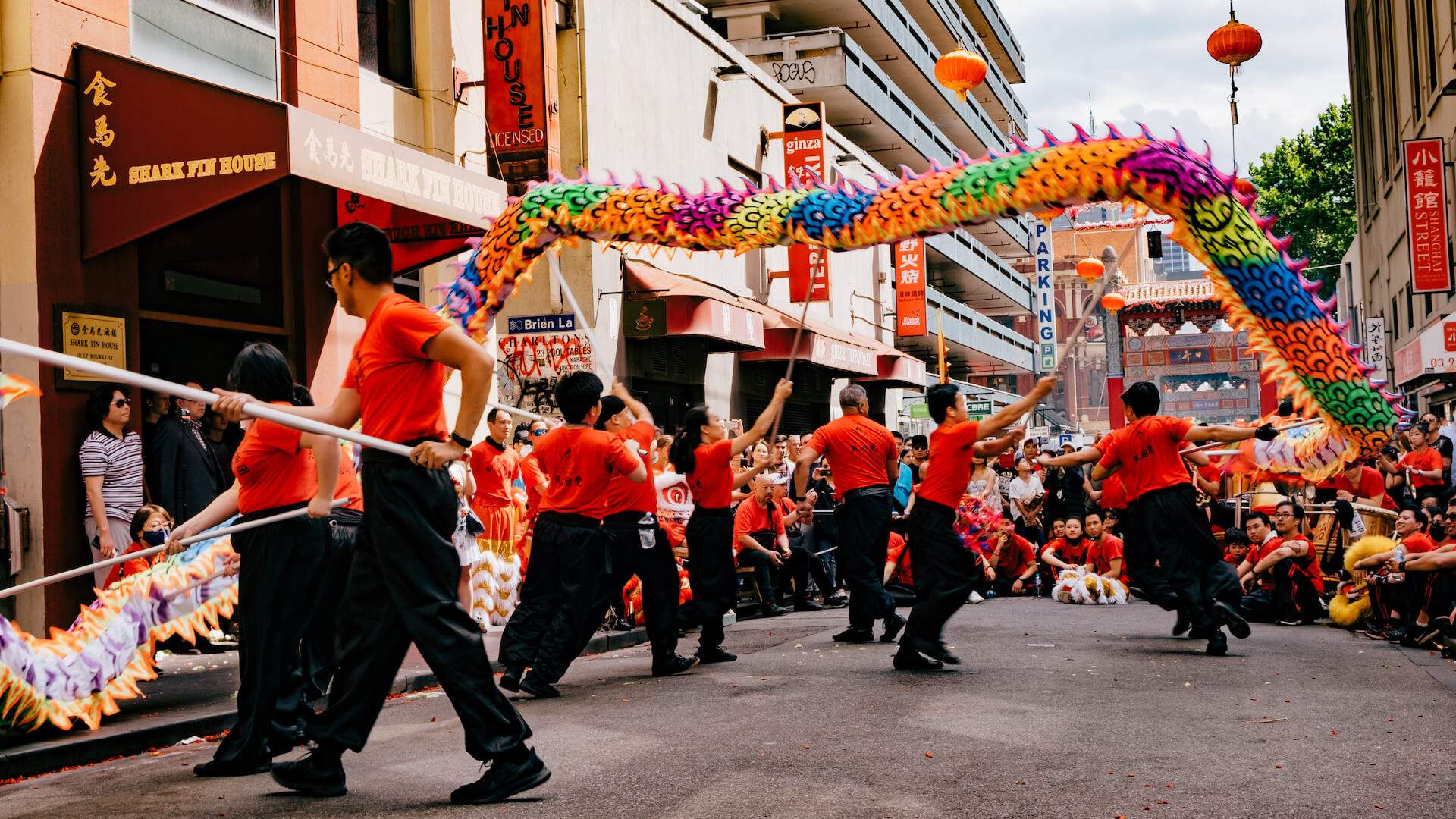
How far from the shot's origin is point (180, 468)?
11.0 meters

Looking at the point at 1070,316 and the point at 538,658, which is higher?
the point at 1070,316

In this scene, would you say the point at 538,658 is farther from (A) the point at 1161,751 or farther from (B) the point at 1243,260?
(B) the point at 1243,260

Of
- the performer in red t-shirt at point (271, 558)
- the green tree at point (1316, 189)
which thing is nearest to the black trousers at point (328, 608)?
the performer in red t-shirt at point (271, 558)

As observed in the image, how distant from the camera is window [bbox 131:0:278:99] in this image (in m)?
11.8

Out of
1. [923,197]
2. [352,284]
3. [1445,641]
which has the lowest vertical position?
[1445,641]

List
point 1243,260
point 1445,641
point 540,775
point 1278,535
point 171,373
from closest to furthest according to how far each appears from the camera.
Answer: point 540,775
point 1243,260
point 1445,641
point 171,373
point 1278,535

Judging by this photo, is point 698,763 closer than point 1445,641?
Yes

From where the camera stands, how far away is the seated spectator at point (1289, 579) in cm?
1327

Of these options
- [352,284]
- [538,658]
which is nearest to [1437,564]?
[538,658]

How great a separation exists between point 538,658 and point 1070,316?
305ft

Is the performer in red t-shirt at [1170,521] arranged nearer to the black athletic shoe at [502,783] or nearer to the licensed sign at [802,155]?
the black athletic shoe at [502,783]

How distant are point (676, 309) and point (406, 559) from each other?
14.5 meters

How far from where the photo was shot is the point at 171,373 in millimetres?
12273

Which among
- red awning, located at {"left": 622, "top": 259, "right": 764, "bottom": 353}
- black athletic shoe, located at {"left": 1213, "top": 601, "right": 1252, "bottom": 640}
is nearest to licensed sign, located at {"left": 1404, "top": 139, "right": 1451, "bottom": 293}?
red awning, located at {"left": 622, "top": 259, "right": 764, "bottom": 353}
